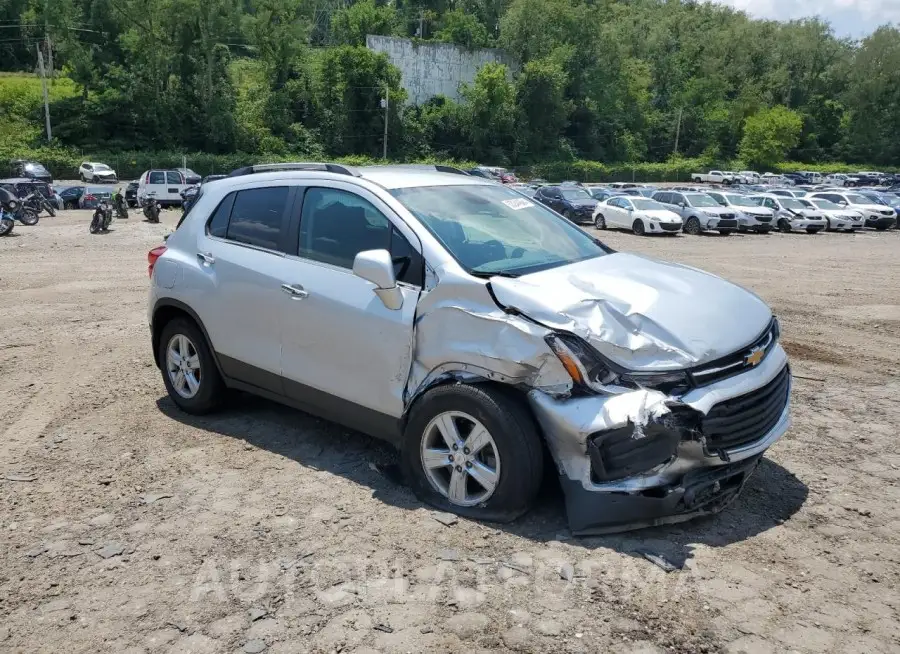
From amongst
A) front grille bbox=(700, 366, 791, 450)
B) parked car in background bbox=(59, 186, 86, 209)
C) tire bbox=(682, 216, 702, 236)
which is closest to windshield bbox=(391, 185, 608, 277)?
front grille bbox=(700, 366, 791, 450)

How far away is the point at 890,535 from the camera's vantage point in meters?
3.76

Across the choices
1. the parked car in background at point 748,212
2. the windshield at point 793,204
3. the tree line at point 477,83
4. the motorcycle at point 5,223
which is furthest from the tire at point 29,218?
the tree line at point 477,83

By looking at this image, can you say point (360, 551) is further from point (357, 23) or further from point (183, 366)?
point (357, 23)

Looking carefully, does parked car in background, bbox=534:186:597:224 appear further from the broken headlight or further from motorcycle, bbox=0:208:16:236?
the broken headlight

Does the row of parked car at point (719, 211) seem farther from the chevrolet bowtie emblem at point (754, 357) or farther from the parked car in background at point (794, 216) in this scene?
the chevrolet bowtie emblem at point (754, 357)

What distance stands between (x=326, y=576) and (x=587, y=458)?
4.43 ft

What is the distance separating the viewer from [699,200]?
2859 centimetres

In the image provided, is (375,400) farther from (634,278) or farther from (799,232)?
(799,232)

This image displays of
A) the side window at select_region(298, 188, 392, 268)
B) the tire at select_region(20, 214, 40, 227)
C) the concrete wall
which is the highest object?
the concrete wall

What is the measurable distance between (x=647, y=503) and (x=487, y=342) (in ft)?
3.61

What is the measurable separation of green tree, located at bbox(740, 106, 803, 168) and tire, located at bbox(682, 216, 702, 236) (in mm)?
73028

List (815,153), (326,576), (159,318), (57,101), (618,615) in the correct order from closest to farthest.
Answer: (618,615), (326,576), (159,318), (57,101), (815,153)

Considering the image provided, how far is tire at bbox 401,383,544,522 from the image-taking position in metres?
3.60

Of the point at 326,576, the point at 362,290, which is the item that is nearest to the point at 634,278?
the point at 362,290
